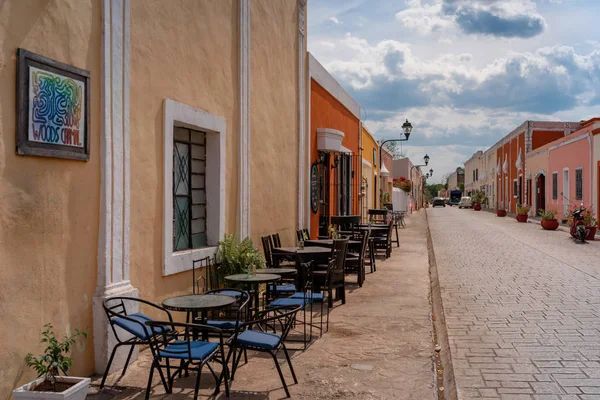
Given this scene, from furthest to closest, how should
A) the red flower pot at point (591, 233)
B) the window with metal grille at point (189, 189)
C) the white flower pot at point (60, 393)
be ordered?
the red flower pot at point (591, 233)
the window with metal grille at point (189, 189)
the white flower pot at point (60, 393)

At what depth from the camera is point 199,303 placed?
466 cm

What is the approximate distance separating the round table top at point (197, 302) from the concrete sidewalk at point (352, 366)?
63 cm

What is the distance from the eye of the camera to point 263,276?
6.13 meters

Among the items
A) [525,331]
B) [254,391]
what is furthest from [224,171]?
[525,331]

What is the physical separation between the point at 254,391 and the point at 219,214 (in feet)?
10.1

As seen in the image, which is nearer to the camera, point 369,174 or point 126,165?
point 126,165

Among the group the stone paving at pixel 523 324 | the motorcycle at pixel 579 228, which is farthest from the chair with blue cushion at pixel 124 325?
the motorcycle at pixel 579 228

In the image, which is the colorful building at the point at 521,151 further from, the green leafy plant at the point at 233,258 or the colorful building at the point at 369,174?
the green leafy plant at the point at 233,258

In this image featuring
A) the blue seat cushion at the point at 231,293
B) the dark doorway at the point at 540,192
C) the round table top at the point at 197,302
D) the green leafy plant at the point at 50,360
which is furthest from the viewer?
the dark doorway at the point at 540,192

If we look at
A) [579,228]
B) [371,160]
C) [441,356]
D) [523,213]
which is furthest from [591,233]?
[441,356]

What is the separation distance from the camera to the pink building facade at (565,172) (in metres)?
23.6

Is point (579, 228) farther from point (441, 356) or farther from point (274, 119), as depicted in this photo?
point (441, 356)

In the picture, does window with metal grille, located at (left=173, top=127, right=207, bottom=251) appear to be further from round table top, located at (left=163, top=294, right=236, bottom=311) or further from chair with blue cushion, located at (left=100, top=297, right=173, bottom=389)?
chair with blue cushion, located at (left=100, top=297, right=173, bottom=389)

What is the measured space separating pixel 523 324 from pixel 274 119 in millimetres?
5141
